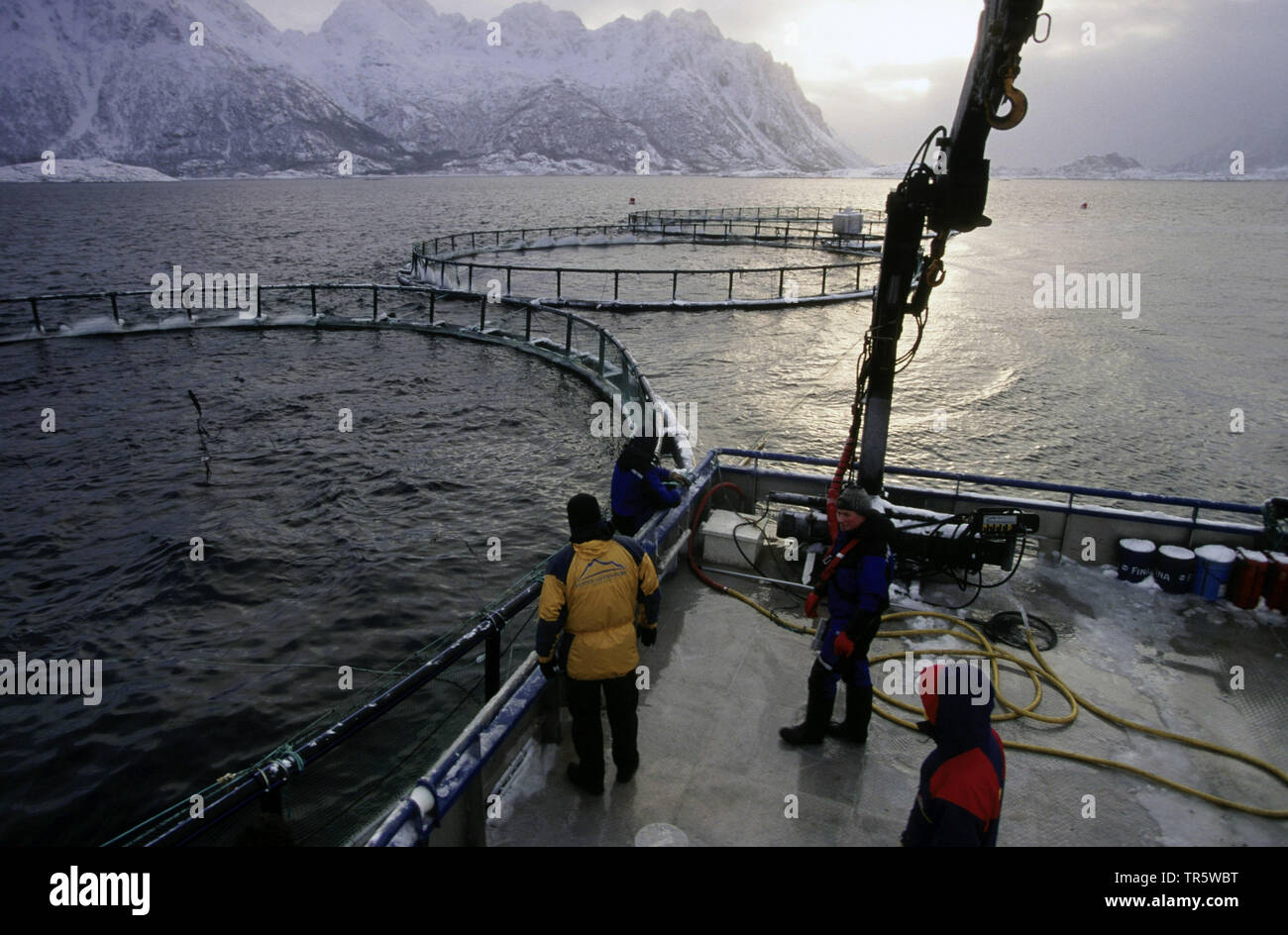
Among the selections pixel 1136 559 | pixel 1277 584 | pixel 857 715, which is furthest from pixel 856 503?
pixel 1277 584

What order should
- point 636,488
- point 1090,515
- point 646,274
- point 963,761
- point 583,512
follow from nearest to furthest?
point 963,761 < point 583,512 < point 636,488 < point 1090,515 < point 646,274

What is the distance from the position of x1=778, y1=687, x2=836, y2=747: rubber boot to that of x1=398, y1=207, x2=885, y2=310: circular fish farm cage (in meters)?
21.4

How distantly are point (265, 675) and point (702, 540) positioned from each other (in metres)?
6.41

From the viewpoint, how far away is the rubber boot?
20.2ft

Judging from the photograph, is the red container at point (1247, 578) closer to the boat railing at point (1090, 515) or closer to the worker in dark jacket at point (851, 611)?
the boat railing at point (1090, 515)

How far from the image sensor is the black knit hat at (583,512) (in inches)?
196

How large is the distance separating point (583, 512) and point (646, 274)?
47.0 meters

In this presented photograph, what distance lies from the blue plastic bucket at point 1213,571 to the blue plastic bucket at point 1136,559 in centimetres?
45

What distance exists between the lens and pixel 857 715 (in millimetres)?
6273

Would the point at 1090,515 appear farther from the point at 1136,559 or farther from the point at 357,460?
the point at 357,460

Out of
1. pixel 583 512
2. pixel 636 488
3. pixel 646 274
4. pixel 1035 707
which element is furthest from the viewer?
pixel 646 274
